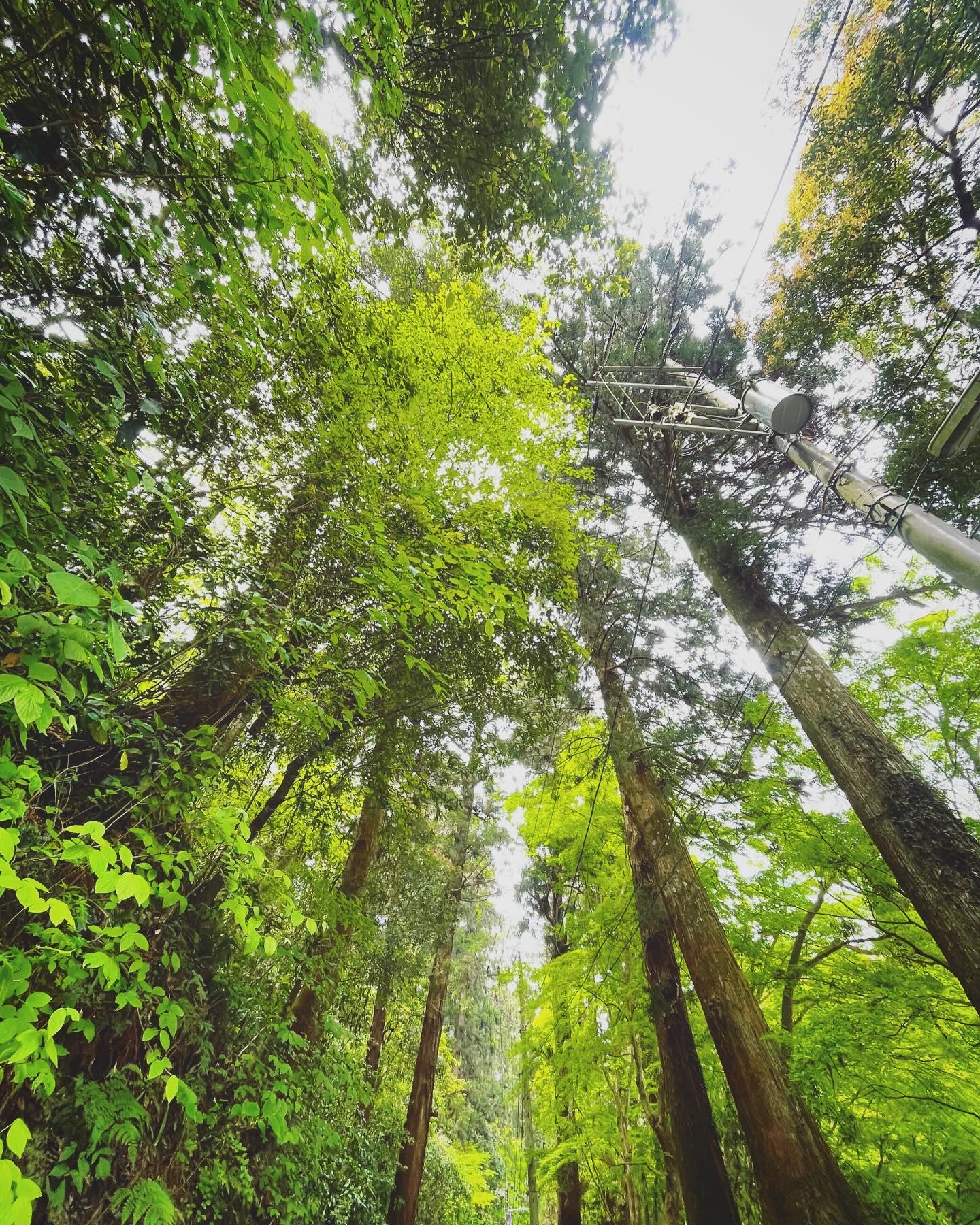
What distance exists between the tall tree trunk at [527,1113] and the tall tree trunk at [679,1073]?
2244mm

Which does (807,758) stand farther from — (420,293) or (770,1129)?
(420,293)

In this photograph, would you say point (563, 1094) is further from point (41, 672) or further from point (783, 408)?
point (783, 408)

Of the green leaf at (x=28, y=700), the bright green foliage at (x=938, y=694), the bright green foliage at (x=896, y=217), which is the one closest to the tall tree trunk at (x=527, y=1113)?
the bright green foliage at (x=938, y=694)

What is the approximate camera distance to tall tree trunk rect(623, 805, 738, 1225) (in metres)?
3.71

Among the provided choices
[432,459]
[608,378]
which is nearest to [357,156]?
[432,459]

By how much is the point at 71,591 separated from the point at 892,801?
5294 millimetres

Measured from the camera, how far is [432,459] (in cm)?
439

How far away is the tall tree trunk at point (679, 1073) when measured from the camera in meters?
A: 3.71

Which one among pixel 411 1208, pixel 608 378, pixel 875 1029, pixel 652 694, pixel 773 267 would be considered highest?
pixel 608 378

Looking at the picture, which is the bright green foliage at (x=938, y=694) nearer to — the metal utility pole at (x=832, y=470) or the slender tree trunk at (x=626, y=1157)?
the metal utility pole at (x=832, y=470)

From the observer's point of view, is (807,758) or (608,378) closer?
(807,758)

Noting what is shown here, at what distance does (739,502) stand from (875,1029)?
5608mm

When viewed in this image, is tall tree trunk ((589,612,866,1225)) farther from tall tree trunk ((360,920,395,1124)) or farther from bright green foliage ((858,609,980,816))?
tall tree trunk ((360,920,395,1124))

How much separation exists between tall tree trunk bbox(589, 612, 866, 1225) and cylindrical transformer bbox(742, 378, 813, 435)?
350cm
